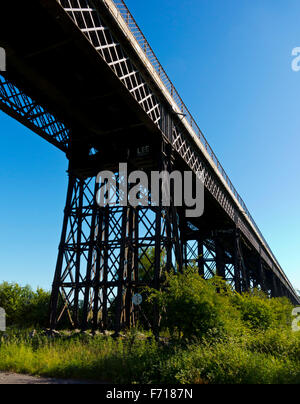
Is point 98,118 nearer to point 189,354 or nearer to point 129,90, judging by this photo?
point 129,90

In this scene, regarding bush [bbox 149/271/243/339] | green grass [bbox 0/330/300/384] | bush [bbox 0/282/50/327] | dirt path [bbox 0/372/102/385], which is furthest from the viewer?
bush [bbox 0/282/50/327]

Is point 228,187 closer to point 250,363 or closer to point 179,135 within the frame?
point 179,135

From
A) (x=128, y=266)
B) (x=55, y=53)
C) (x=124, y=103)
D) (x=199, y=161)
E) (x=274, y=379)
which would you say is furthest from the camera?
(x=199, y=161)

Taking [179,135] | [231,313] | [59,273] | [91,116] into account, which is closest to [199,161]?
[179,135]

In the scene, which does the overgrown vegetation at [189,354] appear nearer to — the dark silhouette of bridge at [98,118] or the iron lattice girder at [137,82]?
the dark silhouette of bridge at [98,118]

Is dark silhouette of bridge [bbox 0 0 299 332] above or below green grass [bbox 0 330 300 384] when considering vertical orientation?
above

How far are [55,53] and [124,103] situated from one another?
10.1 ft

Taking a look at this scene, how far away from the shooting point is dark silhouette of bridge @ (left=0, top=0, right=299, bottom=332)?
1021 cm

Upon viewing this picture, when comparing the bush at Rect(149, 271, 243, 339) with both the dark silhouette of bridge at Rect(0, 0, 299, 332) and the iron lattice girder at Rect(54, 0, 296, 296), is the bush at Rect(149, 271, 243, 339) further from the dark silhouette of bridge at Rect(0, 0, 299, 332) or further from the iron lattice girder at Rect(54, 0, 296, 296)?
the iron lattice girder at Rect(54, 0, 296, 296)

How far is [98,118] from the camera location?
47.2 feet

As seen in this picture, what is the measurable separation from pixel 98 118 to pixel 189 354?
10451mm

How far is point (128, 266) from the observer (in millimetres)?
13844

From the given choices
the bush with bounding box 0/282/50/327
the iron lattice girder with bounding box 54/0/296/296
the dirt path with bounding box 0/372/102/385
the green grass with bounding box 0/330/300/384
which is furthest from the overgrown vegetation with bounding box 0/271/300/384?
the bush with bounding box 0/282/50/327

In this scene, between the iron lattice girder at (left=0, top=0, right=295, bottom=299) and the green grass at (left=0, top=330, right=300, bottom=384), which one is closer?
the green grass at (left=0, top=330, right=300, bottom=384)
